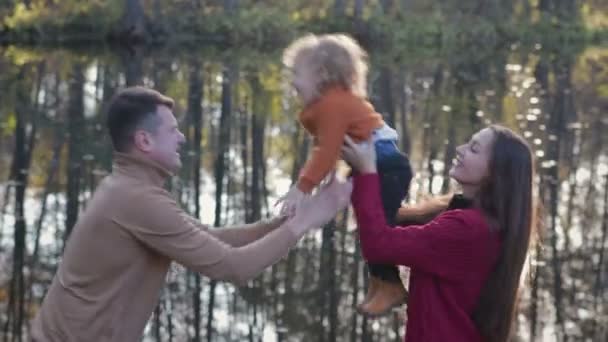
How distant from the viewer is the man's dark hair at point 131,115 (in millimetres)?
3369

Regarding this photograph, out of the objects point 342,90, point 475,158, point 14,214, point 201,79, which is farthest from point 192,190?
point 201,79

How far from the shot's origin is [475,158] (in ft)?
11.3

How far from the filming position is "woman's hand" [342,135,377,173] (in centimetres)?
359

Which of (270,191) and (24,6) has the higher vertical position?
(24,6)

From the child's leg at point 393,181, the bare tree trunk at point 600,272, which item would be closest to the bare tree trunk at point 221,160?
the bare tree trunk at point 600,272

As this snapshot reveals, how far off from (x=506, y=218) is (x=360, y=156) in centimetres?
53

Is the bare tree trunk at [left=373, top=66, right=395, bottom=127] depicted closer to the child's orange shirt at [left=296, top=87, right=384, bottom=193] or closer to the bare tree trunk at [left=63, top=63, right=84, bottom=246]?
the bare tree trunk at [left=63, top=63, right=84, bottom=246]

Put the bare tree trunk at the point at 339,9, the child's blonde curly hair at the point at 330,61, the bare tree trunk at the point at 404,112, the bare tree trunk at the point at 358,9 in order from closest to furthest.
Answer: the child's blonde curly hair at the point at 330,61 < the bare tree trunk at the point at 404,112 < the bare tree trunk at the point at 358,9 < the bare tree trunk at the point at 339,9

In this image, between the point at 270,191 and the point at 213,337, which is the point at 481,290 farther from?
the point at 270,191

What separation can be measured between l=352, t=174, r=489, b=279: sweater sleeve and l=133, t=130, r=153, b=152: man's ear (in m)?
0.66

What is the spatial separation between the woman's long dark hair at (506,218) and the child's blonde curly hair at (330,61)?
2.86ft

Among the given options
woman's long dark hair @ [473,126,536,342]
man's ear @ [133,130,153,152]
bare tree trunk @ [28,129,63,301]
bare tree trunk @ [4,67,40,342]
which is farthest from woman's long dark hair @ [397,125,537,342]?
bare tree trunk @ [28,129,63,301]

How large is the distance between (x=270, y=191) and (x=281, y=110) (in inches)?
261

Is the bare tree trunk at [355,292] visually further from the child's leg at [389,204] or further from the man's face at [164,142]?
the man's face at [164,142]
